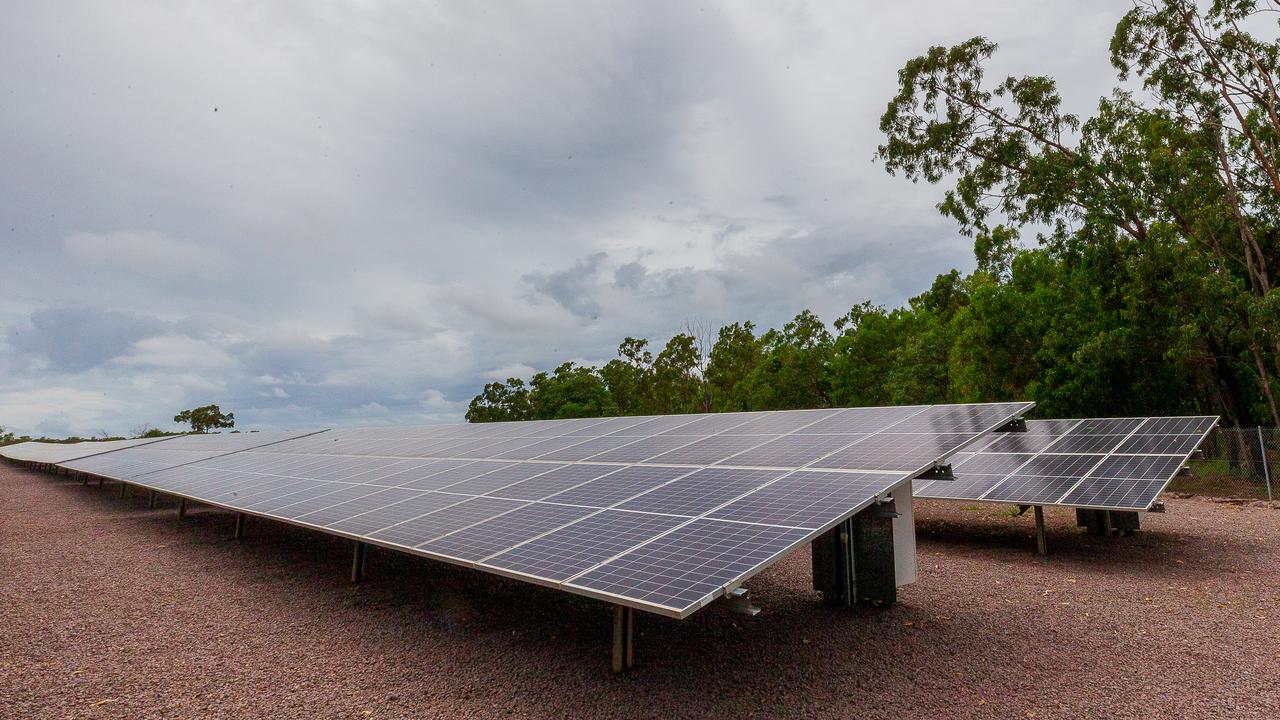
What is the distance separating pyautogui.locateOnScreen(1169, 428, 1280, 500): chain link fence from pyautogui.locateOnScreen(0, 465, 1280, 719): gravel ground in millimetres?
11607

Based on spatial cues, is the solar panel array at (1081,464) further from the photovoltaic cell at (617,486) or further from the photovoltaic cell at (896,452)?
the photovoltaic cell at (617,486)

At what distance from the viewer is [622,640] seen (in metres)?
6.36

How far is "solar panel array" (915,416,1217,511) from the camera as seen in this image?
37.3 ft

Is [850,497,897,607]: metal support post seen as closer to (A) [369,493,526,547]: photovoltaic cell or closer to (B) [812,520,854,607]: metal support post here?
(B) [812,520,854,607]: metal support post

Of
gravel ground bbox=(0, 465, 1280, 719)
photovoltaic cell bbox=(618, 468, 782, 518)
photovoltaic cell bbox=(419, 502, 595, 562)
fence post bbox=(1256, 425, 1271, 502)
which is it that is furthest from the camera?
fence post bbox=(1256, 425, 1271, 502)

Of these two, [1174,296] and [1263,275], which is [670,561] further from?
[1263,275]

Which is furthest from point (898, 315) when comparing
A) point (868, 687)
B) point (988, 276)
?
Result: point (868, 687)

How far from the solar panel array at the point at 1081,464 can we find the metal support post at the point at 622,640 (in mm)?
6722

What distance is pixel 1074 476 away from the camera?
12492 mm

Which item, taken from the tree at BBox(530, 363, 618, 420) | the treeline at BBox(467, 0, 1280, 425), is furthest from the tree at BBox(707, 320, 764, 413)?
the treeline at BBox(467, 0, 1280, 425)

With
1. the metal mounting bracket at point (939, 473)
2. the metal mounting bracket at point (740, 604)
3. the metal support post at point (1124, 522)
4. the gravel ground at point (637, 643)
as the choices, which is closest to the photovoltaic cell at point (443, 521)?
the gravel ground at point (637, 643)

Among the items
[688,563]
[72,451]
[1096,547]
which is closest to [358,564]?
[688,563]

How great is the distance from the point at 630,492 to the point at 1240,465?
24.7 meters

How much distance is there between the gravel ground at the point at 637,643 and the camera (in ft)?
18.9
